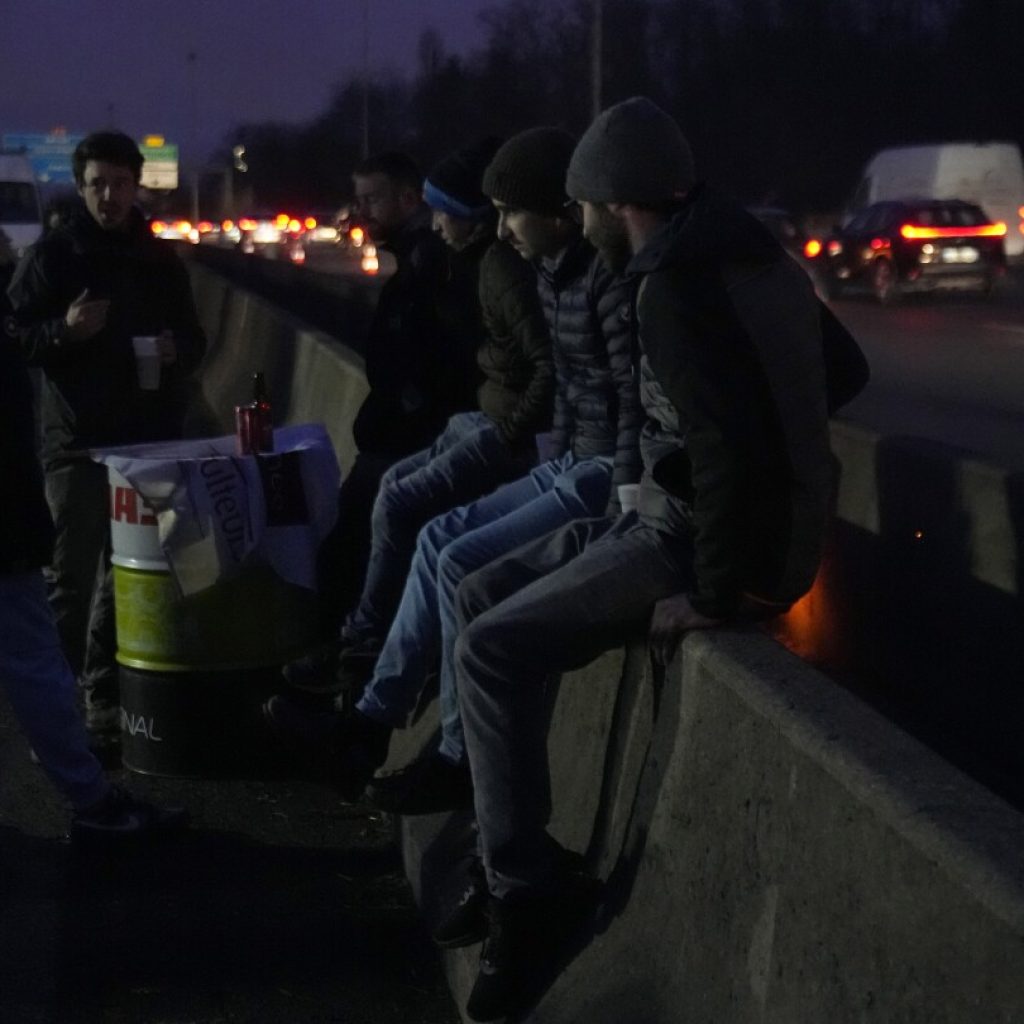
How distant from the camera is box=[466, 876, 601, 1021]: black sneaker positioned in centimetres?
419

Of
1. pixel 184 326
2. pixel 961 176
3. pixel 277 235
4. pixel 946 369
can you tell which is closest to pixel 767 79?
pixel 277 235

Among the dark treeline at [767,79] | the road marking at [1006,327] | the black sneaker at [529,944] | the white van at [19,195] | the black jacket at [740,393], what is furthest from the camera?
the dark treeline at [767,79]

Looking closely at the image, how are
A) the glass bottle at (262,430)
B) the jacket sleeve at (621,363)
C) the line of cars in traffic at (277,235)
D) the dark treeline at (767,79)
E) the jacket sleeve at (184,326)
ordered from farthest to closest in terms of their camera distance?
1. the dark treeline at (767,79)
2. the line of cars in traffic at (277,235)
3. the jacket sleeve at (184,326)
4. the glass bottle at (262,430)
5. the jacket sleeve at (621,363)

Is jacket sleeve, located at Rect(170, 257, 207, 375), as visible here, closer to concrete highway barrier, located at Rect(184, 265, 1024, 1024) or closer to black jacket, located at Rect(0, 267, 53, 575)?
black jacket, located at Rect(0, 267, 53, 575)

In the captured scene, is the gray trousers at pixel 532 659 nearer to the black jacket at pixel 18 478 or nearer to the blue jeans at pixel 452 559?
the blue jeans at pixel 452 559

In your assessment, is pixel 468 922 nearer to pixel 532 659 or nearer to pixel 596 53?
pixel 532 659

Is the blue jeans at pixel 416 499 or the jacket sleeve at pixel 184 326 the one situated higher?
the jacket sleeve at pixel 184 326

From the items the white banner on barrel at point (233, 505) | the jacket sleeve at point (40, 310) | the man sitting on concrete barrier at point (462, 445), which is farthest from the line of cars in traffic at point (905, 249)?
the man sitting on concrete barrier at point (462, 445)

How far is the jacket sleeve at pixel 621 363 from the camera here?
4.95m

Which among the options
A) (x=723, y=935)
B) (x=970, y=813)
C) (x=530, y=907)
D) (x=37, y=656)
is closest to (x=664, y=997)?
(x=723, y=935)

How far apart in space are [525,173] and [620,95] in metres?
87.1

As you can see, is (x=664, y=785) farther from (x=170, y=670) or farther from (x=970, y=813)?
(x=170, y=670)

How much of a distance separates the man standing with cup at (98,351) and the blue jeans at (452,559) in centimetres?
207

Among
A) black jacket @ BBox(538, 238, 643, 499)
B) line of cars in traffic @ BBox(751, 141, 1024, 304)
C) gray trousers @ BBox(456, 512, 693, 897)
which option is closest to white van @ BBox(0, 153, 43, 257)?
line of cars in traffic @ BBox(751, 141, 1024, 304)
